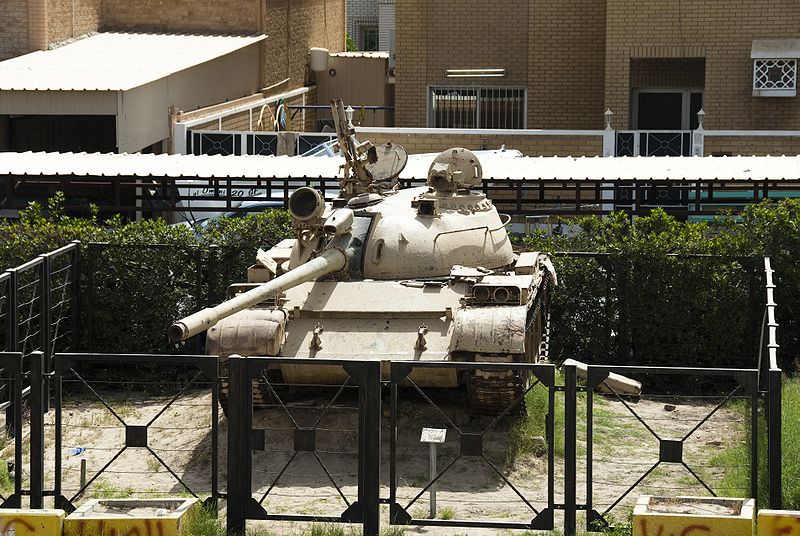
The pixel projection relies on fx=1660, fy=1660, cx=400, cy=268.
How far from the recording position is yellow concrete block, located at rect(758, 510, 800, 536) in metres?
10.1

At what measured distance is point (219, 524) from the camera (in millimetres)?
11453

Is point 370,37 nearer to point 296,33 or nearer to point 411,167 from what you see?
point 296,33

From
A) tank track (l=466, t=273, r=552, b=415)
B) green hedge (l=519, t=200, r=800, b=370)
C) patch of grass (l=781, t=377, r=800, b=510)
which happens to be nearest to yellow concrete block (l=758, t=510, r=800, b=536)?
patch of grass (l=781, t=377, r=800, b=510)

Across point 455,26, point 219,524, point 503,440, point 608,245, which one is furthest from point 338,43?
point 219,524

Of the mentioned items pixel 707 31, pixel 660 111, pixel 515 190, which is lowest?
pixel 515 190

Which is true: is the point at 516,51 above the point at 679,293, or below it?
above

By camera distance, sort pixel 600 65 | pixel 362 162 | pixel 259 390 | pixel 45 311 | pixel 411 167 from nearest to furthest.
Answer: pixel 259 390, pixel 45 311, pixel 362 162, pixel 411 167, pixel 600 65

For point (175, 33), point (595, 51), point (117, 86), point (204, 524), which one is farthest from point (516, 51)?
point (204, 524)

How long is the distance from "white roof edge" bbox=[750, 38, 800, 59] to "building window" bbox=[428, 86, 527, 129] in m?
4.71

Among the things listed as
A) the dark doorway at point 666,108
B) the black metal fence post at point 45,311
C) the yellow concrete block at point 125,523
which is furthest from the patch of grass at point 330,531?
the dark doorway at point 666,108

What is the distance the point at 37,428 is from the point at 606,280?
7467 mm

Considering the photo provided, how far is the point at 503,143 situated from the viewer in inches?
1115

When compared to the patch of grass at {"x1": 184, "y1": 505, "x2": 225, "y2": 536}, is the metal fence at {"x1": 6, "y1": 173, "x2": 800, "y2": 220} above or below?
above

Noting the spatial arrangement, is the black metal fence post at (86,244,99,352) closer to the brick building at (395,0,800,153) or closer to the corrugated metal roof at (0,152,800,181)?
the corrugated metal roof at (0,152,800,181)
